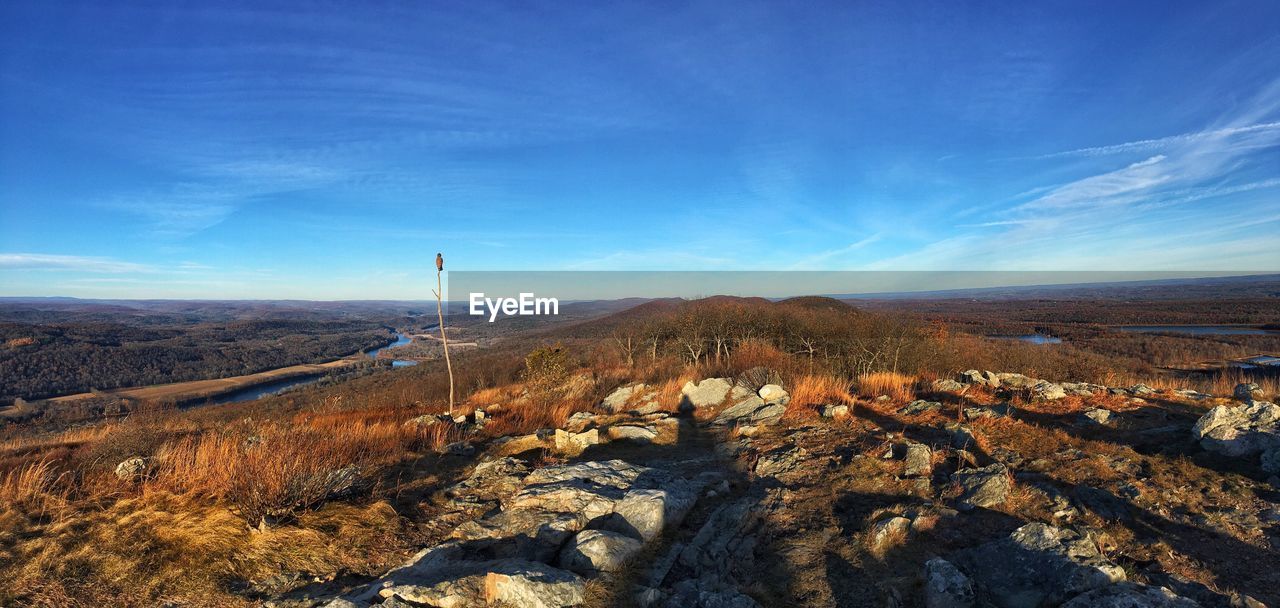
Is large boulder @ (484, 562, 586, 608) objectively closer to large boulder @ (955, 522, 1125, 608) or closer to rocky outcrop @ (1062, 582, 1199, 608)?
large boulder @ (955, 522, 1125, 608)

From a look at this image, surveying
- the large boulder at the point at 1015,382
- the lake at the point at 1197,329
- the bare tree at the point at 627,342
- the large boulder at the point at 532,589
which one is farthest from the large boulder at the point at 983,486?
the lake at the point at 1197,329

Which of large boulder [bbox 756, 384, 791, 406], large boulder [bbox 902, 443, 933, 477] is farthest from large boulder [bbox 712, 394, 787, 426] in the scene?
large boulder [bbox 902, 443, 933, 477]

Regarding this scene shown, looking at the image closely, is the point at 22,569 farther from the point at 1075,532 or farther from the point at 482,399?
the point at 482,399

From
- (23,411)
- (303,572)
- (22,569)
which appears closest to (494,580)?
(303,572)

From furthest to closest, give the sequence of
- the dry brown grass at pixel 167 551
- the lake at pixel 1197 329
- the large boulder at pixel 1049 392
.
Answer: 1. the lake at pixel 1197 329
2. the large boulder at pixel 1049 392
3. the dry brown grass at pixel 167 551

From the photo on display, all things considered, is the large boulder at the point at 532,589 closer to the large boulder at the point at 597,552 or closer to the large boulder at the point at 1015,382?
the large boulder at the point at 597,552

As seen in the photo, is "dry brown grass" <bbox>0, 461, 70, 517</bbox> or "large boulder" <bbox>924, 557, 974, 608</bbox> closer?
"large boulder" <bbox>924, 557, 974, 608</bbox>
